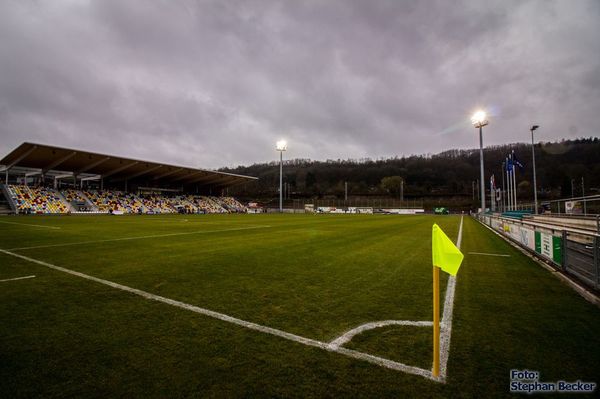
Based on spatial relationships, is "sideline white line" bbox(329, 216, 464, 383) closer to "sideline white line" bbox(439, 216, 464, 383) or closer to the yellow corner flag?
"sideline white line" bbox(439, 216, 464, 383)

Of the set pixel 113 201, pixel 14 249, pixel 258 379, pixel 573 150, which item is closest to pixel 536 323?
pixel 258 379

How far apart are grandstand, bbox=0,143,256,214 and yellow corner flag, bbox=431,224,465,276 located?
49.6 meters

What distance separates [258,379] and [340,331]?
1374 millimetres

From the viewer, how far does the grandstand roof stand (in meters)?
39.8

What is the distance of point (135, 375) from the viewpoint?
106 inches

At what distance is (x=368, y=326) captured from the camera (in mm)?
3822

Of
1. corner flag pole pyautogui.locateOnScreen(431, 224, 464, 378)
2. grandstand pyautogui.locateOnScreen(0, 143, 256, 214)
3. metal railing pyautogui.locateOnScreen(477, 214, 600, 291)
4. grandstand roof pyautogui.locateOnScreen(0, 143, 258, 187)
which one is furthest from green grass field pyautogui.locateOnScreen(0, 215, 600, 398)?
grandstand pyautogui.locateOnScreen(0, 143, 256, 214)

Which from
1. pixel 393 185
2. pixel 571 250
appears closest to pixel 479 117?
pixel 571 250

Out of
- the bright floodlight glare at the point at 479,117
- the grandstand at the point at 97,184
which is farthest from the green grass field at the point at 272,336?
the grandstand at the point at 97,184

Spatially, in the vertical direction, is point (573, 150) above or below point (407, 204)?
above

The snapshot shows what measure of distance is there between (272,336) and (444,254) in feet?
7.24

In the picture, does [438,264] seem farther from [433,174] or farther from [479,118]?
[433,174]

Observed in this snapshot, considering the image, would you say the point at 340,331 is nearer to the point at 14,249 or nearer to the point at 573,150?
the point at 14,249

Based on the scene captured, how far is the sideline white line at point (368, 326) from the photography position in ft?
11.0
